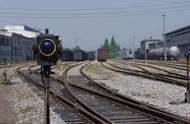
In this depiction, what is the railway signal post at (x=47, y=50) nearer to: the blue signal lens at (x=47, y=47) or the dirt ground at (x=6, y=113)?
the blue signal lens at (x=47, y=47)

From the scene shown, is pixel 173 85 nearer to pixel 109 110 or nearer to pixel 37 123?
pixel 109 110

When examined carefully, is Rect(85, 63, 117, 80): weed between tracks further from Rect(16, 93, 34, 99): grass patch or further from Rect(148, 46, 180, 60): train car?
Rect(148, 46, 180, 60): train car

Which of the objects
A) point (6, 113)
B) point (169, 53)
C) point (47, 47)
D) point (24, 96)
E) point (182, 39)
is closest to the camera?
point (47, 47)

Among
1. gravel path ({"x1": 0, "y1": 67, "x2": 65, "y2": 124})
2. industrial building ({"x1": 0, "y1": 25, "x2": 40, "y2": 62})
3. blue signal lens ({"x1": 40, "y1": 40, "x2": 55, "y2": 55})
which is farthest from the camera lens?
industrial building ({"x1": 0, "y1": 25, "x2": 40, "y2": 62})

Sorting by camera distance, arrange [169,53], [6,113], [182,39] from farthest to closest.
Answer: [182,39] → [169,53] → [6,113]

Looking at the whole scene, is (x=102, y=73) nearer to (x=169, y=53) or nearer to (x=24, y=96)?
(x=24, y=96)

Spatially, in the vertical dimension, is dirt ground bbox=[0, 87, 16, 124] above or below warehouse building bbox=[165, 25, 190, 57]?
below

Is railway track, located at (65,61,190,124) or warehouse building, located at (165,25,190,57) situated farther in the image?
warehouse building, located at (165,25,190,57)

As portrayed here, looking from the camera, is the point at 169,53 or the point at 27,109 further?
the point at 169,53

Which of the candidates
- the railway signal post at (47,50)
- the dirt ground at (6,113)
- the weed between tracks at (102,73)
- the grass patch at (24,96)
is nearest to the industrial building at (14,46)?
the weed between tracks at (102,73)

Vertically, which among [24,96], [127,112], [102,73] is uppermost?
[127,112]

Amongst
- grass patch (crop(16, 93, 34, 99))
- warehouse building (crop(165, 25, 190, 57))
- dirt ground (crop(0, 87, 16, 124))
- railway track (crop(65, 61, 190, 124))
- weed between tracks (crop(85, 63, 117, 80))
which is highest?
warehouse building (crop(165, 25, 190, 57))

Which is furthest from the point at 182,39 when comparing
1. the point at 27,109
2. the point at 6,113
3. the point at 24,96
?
the point at 6,113

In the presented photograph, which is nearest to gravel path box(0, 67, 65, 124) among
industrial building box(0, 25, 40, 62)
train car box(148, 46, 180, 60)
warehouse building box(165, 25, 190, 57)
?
train car box(148, 46, 180, 60)
